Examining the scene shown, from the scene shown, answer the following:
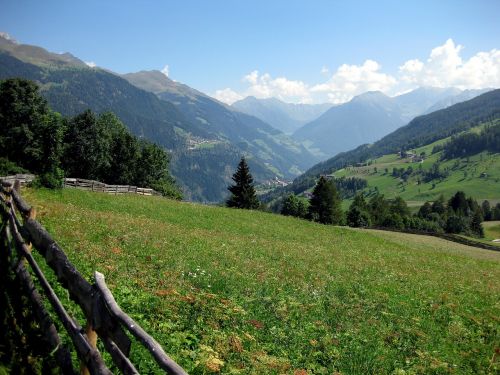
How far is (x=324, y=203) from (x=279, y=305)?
300 feet

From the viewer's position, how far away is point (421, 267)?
3178 centimetres

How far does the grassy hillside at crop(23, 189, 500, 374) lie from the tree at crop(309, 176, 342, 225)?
7510cm

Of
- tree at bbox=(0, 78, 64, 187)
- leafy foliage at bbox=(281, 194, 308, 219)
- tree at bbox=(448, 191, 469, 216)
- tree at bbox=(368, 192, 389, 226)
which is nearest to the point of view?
tree at bbox=(0, 78, 64, 187)

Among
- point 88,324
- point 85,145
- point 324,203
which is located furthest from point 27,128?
point 88,324

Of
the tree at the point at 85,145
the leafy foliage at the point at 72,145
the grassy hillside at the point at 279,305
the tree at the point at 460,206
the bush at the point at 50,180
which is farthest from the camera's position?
the tree at the point at 460,206

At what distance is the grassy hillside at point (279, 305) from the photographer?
10789 millimetres

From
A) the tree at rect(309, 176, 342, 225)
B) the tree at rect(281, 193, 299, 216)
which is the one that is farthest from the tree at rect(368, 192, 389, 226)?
the tree at rect(309, 176, 342, 225)

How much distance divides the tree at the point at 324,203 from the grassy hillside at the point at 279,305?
246 ft

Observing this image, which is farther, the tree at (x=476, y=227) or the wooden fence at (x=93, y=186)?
the tree at (x=476, y=227)

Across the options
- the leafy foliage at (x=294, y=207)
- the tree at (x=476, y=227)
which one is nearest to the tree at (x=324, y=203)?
the leafy foliage at (x=294, y=207)

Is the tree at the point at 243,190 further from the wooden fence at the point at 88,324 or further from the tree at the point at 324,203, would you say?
the wooden fence at the point at 88,324

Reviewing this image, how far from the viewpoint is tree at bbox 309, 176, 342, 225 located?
10375cm

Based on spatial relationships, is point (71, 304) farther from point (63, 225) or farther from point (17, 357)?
point (63, 225)

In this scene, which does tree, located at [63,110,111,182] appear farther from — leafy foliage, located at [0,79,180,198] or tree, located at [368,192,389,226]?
tree, located at [368,192,389,226]
